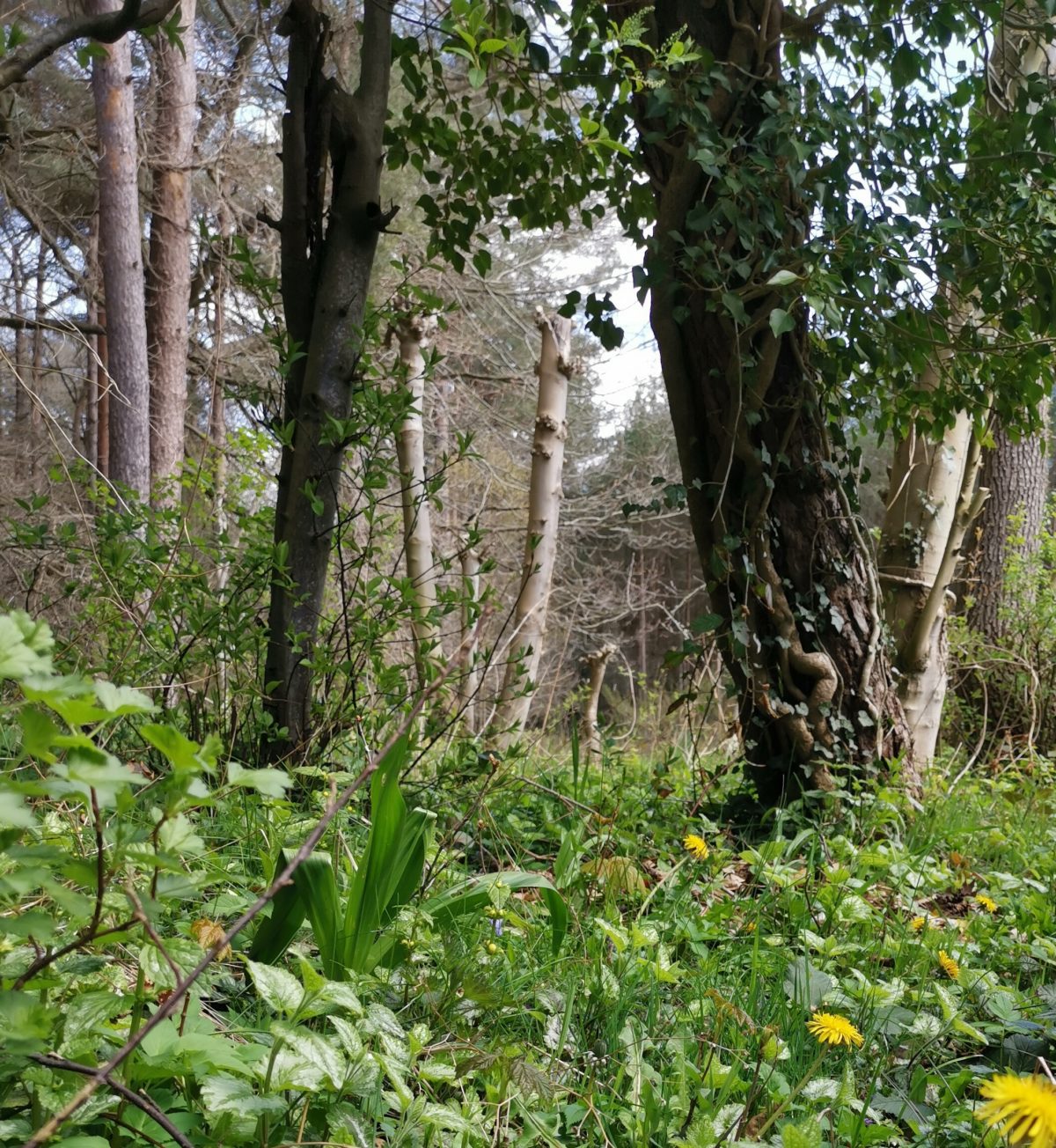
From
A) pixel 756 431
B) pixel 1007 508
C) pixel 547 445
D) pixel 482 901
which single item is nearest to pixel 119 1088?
pixel 482 901

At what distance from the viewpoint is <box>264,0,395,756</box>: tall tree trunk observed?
8.73 ft

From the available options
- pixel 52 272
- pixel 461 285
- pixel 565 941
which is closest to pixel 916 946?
pixel 565 941

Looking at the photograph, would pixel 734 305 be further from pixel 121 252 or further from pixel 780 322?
pixel 121 252

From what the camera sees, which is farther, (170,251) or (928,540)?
(170,251)

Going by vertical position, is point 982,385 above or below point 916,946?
above

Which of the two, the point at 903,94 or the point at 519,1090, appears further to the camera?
the point at 903,94

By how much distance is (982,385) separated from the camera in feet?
11.3

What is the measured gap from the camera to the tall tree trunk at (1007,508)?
7.48m

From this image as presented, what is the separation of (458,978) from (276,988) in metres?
0.37

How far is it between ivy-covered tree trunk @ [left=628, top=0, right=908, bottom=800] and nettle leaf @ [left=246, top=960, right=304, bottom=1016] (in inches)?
86.5

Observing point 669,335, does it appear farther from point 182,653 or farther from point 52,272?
point 52,272

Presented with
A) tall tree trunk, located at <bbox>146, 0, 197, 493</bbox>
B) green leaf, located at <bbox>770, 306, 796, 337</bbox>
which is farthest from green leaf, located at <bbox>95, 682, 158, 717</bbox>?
tall tree trunk, located at <bbox>146, 0, 197, 493</bbox>

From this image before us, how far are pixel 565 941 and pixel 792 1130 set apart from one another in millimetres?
759

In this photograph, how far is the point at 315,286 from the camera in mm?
2785
